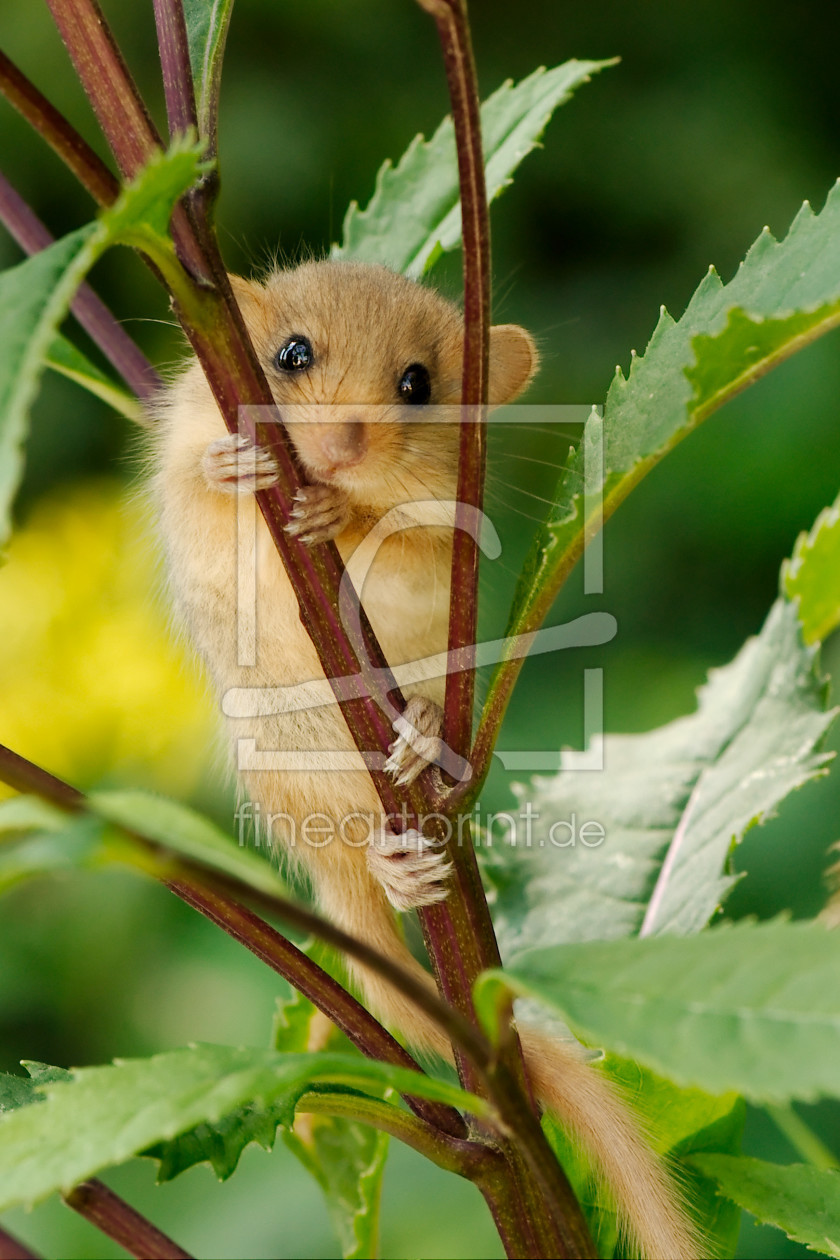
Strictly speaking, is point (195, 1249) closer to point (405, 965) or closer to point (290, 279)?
point (405, 965)

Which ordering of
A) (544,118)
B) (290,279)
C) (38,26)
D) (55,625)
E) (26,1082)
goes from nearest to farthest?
(26,1082)
(544,118)
(290,279)
(55,625)
(38,26)

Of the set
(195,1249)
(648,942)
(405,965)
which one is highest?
(648,942)

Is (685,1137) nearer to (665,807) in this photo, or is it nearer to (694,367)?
(665,807)

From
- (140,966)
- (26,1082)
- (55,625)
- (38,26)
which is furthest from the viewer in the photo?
(38,26)

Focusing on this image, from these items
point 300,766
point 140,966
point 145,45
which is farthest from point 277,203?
point 300,766

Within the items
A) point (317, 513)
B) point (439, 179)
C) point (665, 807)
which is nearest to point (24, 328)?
point (317, 513)

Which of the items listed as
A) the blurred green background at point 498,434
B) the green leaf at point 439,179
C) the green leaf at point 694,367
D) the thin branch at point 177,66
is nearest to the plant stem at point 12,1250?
the green leaf at point 694,367

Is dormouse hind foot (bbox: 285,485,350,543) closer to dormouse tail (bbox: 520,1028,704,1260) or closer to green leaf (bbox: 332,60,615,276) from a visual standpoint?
green leaf (bbox: 332,60,615,276)
